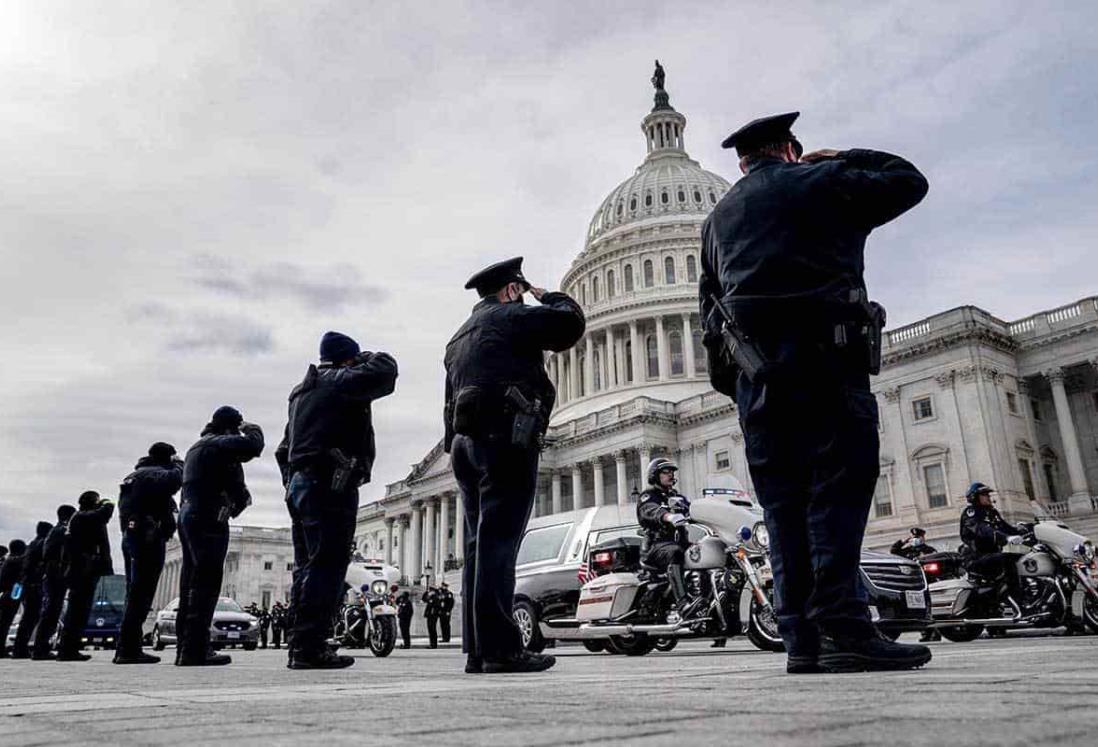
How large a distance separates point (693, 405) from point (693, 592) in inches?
1997

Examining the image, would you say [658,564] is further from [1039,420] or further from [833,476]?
[1039,420]

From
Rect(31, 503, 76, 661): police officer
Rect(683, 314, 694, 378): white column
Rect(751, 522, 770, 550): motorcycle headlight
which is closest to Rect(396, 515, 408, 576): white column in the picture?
Rect(683, 314, 694, 378): white column

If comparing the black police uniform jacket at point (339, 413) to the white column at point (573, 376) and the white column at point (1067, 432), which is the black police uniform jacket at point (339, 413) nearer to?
the white column at point (1067, 432)

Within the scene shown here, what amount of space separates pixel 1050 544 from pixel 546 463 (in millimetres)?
54827

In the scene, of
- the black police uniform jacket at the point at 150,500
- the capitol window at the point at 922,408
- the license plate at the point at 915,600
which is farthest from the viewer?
the capitol window at the point at 922,408

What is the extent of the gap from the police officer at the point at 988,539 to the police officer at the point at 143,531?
1053 centimetres

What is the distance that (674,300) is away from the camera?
7475cm

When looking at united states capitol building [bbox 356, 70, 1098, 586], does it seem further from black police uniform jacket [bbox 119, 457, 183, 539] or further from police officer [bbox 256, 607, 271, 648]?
police officer [bbox 256, 607, 271, 648]

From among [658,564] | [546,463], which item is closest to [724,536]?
[658,564]

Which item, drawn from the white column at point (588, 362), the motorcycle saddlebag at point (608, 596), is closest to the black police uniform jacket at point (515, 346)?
the motorcycle saddlebag at point (608, 596)

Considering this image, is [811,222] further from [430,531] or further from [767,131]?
[430,531]

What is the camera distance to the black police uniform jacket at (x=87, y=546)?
12.2 metres

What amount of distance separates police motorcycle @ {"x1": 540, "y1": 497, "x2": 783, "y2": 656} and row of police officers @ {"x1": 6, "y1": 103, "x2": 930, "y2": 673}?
3449 millimetres

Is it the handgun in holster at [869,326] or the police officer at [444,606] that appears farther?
the police officer at [444,606]
